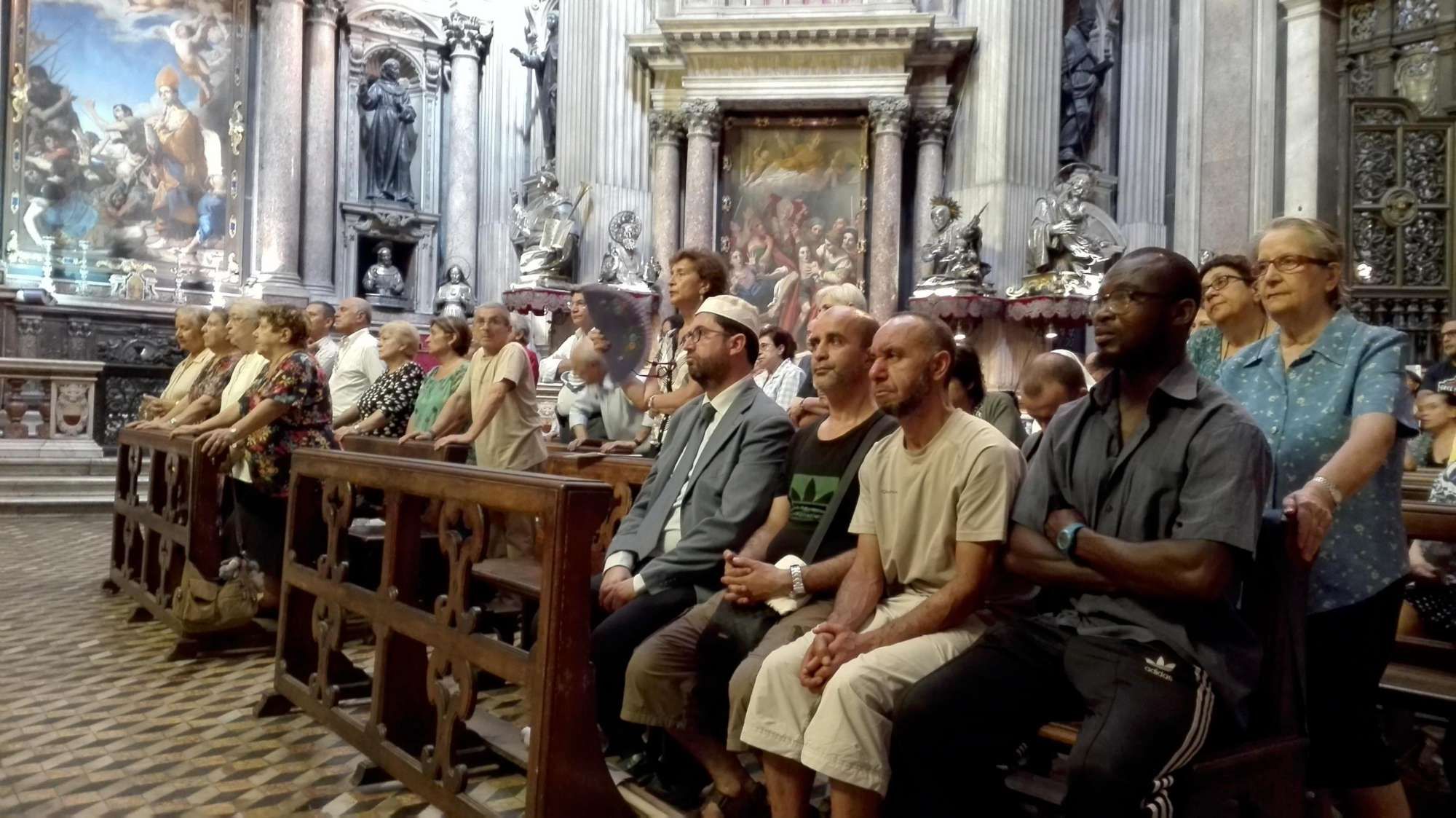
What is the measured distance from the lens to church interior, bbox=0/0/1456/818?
232 centimetres

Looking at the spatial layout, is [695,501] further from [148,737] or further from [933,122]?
[933,122]

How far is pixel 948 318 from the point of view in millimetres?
11211

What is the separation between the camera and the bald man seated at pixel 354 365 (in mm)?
7512

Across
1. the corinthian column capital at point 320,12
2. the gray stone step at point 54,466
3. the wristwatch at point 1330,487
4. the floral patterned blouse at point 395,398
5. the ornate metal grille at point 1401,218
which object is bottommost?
the gray stone step at point 54,466

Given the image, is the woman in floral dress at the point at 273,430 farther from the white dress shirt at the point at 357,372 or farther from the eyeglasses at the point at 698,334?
the eyeglasses at the point at 698,334

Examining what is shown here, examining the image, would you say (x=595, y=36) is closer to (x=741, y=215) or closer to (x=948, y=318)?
(x=741, y=215)

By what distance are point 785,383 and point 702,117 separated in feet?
25.3

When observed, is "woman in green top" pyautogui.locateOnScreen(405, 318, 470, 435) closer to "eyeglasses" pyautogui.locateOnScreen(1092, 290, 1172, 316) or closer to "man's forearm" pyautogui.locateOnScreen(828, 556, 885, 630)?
"man's forearm" pyautogui.locateOnScreen(828, 556, 885, 630)

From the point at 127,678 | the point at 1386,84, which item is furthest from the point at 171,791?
the point at 1386,84

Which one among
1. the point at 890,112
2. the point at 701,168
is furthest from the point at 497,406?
the point at 890,112

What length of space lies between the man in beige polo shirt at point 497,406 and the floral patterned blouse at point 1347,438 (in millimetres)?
3538

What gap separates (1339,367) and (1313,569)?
462 mm

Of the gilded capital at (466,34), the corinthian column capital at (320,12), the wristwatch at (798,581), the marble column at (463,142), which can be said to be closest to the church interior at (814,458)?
the wristwatch at (798,581)

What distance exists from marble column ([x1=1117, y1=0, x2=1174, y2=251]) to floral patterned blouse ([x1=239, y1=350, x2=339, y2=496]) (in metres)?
10.0
